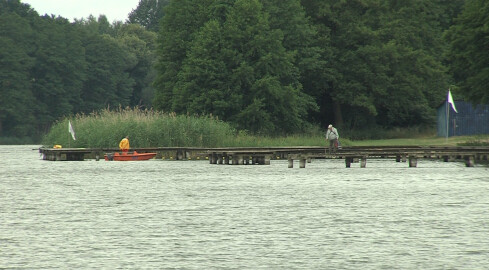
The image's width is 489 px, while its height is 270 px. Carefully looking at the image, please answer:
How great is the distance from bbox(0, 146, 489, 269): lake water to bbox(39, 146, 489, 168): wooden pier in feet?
21.3

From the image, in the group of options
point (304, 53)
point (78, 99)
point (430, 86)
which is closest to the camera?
point (304, 53)

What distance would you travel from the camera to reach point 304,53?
85312 millimetres

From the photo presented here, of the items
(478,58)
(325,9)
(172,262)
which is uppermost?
(325,9)

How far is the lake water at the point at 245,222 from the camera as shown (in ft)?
66.3

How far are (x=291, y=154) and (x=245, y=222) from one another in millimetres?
26185

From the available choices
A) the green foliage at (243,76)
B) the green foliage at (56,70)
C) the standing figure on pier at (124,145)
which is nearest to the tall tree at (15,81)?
the green foliage at (56,70)

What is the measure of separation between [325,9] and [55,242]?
6846 centimetres

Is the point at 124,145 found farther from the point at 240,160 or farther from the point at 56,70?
the point at 56,70

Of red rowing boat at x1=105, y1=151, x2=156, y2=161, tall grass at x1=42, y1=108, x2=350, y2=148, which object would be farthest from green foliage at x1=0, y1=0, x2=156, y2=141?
red rowing boat at x1=105, y1=151, x2=156, y2=161

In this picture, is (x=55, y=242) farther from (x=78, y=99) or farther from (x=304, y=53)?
(x=78, y=99)

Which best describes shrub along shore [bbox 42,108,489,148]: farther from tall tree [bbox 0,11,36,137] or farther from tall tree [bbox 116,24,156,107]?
tall tree [bbox 116,24,156,107]

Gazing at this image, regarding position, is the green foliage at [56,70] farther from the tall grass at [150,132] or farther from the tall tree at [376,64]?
the tall grass at [150,132]

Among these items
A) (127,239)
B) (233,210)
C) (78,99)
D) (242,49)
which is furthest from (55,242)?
(78,99)

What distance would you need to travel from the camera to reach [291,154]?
5238 centimetres
